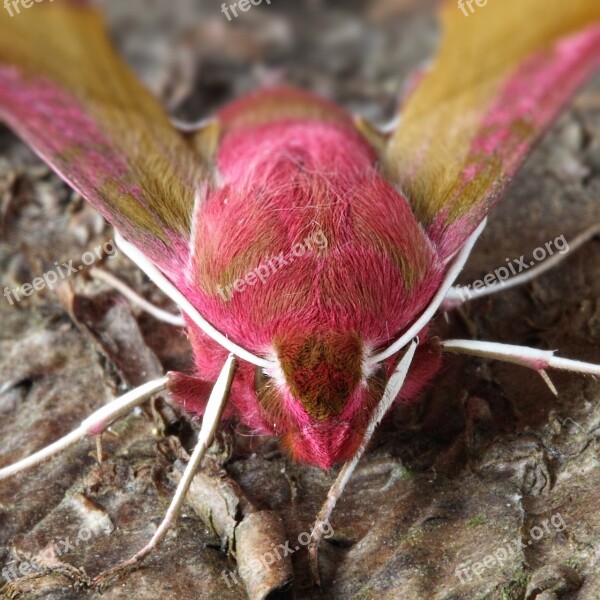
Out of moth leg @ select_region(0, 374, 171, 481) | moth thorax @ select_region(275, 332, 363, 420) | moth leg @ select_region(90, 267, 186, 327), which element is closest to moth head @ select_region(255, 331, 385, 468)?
moth thorax @ select_region(275, 332, 363, 420)

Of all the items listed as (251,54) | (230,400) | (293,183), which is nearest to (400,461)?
(230,400)

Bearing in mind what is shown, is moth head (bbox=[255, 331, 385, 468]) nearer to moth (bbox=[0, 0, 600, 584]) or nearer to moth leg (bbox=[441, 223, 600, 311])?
moth (bbox=[0, 0, 600, 584])

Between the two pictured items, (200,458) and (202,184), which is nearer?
(200,458)

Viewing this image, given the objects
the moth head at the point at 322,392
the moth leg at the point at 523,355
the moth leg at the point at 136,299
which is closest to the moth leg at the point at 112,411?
the moth head at the point at 322,392

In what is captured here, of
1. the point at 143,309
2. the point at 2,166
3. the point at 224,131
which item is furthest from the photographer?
the point at 2,166

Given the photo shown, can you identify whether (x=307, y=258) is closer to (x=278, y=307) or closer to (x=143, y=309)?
(x=278, y=307)

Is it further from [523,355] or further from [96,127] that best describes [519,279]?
[96,127]

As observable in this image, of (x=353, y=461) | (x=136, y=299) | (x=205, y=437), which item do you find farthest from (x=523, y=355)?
(x=136, y=299)
